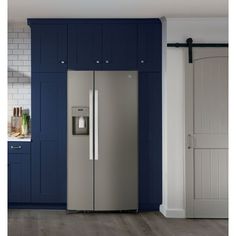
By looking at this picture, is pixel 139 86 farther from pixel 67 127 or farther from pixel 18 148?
pixel 18 148

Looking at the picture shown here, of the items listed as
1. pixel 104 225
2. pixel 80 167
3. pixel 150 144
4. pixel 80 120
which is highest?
pixel 80 120

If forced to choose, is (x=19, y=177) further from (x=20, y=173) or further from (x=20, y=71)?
(x=20, y=71)

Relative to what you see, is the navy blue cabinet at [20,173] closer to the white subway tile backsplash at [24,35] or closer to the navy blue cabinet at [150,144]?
the navy blue cabinet at [150,144]

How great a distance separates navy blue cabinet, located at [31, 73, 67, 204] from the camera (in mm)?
6332

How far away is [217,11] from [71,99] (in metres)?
1.97

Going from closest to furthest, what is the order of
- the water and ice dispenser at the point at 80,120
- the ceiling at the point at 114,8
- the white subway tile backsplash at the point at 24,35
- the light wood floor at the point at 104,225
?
the light wood floor at the point at 104,225 < the ceiling at the point at 114,8 < the water and ice dispenser at the point at 80,120 < the white subway tile backsplash at the point at 24,35

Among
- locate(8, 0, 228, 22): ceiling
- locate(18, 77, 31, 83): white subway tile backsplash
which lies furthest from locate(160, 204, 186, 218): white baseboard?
locate(18, 77, 31, 83): white subway tile backsplash

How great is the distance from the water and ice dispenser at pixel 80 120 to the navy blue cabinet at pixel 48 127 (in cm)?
26

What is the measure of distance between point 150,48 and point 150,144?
1.20 metres

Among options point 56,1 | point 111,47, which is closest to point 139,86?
point 111,47

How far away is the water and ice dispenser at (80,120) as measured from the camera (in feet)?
20.0

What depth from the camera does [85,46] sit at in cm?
634

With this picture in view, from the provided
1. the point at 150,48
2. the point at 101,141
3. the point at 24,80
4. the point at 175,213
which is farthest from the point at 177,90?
the point at 24,80

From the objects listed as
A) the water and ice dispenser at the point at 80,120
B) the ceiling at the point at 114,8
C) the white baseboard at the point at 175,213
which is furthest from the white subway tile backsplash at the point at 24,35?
the white baseboard at the point at 175,213
